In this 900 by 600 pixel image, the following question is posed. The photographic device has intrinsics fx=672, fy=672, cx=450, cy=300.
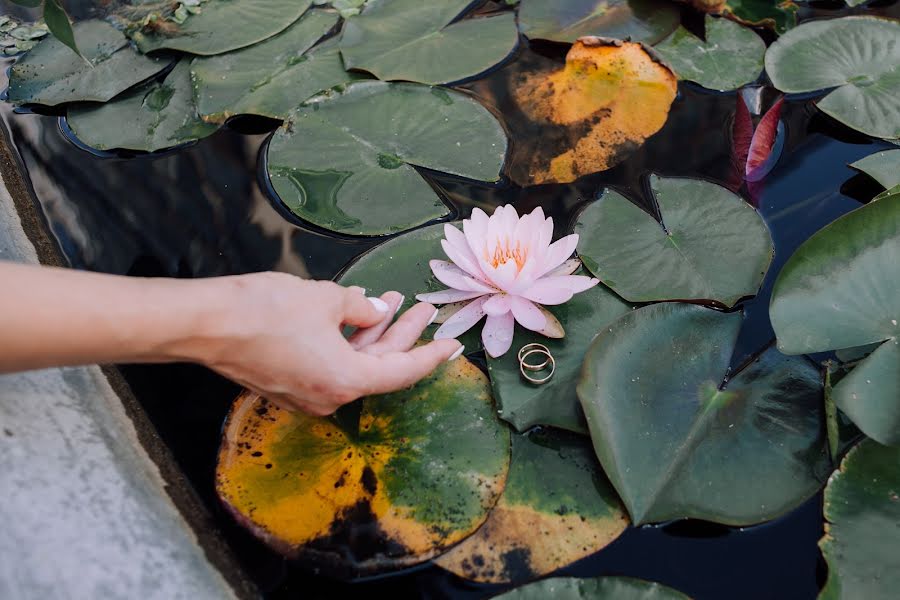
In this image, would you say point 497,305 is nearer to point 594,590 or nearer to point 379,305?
point 379,305

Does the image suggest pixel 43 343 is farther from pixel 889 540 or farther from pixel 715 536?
pixel 889 540

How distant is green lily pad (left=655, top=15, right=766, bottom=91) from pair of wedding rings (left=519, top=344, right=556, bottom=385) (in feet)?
4.23

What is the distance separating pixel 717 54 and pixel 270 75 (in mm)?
1630

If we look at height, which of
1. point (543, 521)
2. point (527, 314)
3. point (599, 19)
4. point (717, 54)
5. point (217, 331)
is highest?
point (217, 331)

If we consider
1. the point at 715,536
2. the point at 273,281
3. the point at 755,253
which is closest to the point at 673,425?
the point at 715,536

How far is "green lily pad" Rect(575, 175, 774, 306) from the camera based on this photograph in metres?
1.74

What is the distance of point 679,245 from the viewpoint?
183cm

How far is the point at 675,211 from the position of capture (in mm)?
1905

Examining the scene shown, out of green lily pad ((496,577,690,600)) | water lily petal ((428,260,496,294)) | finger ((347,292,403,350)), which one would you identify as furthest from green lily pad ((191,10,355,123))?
green lily pad ((496,577,690,600))

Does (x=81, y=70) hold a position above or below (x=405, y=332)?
above

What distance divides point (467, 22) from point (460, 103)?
1.76 feet

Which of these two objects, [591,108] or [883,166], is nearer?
[883,166]

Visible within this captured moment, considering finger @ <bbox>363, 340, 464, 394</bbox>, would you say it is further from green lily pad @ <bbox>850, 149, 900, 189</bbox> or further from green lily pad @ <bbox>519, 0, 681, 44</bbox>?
green lily pad @ <bbox>519, 0, 681, 44</bbox>

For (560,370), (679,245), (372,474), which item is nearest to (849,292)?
(679,245)
